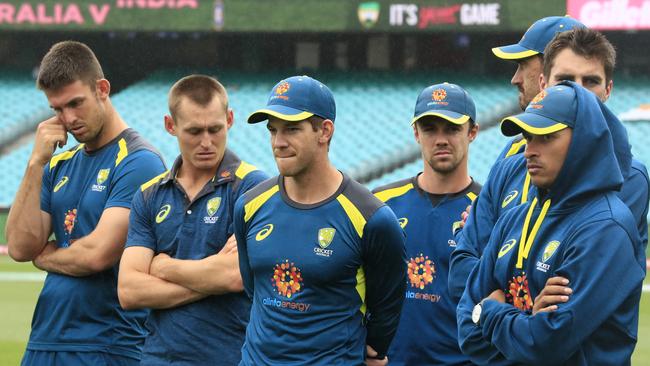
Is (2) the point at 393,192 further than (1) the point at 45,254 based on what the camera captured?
Yes

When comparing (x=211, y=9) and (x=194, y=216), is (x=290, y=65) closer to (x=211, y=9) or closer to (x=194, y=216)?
(x=211, y=9)

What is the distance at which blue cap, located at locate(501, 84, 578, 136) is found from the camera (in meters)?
3.40

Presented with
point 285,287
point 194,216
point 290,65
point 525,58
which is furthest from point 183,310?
point 290,65

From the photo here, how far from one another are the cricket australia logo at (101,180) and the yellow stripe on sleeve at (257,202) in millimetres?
1031

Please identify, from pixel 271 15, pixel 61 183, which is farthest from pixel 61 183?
pixel 271 15

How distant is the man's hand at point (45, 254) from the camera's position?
506 cm

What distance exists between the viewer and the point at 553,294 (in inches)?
131

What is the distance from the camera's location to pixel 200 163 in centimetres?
475

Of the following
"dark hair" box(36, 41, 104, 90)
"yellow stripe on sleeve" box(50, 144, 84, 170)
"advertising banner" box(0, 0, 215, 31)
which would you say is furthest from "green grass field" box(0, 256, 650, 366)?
"advertising banner" box(0, 0, 215, 31)

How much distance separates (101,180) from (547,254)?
245 cm

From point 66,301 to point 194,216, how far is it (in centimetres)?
84

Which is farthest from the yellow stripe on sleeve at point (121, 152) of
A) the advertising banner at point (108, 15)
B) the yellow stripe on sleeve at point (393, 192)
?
the advertising banner at point (108, 15)

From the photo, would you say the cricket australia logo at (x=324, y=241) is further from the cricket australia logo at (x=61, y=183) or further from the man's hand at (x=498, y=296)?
the cricket australia logo at (x=61, y=183)

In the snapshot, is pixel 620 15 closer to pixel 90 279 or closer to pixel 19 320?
pixel 19 320
